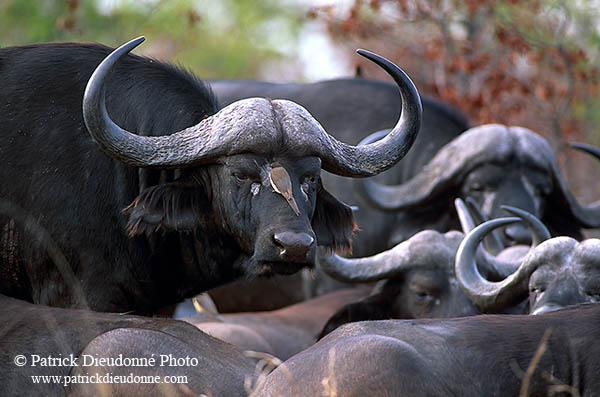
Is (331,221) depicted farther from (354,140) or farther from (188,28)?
(188,28)

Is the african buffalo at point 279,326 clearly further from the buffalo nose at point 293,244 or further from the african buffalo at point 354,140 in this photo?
the buffalo nose at point 293,244

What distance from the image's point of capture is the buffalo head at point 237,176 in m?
4.71

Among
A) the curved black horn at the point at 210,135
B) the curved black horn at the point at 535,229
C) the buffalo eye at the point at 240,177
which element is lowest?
the curved black horn at the point at 535,229

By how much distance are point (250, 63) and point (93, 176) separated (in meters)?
15.7

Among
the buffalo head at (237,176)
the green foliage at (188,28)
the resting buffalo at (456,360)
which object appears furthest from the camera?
the green foliage at (188,28)

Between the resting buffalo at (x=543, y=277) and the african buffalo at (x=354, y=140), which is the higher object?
the resting buffalo at (x=543, y=277)

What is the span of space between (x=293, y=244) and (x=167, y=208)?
2.53 feet

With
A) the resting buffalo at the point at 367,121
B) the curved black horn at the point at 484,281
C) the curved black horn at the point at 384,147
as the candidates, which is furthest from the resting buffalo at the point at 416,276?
the resting buffalo at the point at 367,121

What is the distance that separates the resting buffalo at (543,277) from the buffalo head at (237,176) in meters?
0.99

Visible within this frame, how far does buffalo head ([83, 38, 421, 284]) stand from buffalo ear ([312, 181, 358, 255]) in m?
0.20

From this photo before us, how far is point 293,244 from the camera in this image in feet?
15.0

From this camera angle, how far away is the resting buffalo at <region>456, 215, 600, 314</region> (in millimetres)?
5113

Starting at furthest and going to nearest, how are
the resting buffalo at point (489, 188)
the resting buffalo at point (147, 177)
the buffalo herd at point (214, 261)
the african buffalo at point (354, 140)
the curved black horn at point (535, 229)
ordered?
the african buffalo at point (354, 140) → the resting buffalo at point (489, 188) → the curved black horn at point (535, 229) → the resting buffalo at point (147, 177) → the buffalo herd at point (214, 261)

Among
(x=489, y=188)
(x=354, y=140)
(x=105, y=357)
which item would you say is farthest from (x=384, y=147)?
(x=354, y=140)
